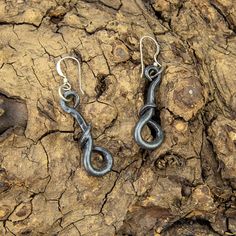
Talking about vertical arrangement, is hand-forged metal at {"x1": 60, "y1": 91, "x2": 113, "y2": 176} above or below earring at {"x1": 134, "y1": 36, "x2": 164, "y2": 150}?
below

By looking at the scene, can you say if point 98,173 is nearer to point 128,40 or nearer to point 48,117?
point 48,117

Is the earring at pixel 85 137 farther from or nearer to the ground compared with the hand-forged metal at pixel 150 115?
nearer to the ground

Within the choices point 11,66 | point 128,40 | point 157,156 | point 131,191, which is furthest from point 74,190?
point 128,40

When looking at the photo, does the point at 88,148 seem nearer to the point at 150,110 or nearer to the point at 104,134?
the point at 104,134

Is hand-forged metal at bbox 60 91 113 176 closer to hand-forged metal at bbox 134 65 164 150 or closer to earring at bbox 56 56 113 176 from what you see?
earring at bbox 56 56 113 176

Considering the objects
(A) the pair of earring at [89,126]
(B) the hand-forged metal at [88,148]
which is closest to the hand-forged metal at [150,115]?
(A) the pair of earring at [89,126]

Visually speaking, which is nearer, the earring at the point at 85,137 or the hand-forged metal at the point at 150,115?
the earring at the point at 85,137

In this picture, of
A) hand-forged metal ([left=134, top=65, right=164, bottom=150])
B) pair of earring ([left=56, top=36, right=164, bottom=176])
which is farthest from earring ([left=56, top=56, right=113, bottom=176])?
hand-forged metal ([left=134, top=65, right=164, bottom=150])

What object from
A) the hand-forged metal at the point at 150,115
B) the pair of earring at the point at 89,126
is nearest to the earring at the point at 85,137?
the pair of earring at the point at 89,126

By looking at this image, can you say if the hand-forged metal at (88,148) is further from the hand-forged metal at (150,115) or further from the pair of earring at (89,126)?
the hand-forged metal at (150,115)
